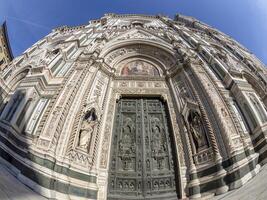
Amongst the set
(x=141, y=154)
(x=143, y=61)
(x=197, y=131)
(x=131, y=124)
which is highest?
(x=143, y=61)

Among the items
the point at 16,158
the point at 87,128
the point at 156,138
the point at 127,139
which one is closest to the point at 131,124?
the point at 127,139

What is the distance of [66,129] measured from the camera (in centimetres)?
754

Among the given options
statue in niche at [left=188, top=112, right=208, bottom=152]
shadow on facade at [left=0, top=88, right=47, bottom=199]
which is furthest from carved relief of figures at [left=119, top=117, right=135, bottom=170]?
shadow on facade at [left=0, top=88, right=47, bottom=199]

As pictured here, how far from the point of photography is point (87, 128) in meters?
8.20

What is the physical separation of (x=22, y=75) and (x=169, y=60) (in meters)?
6.90

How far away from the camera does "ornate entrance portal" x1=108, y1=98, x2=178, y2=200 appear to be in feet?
24.5

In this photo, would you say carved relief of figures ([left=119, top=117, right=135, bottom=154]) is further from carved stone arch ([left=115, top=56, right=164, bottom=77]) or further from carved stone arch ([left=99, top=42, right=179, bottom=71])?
carved stone arch ([left=99, top=42, right=179, bottom=71])

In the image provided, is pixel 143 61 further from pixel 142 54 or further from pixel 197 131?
pixel 197 131

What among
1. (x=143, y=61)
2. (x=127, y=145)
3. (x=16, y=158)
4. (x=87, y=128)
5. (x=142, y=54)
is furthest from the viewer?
(x=142, y=54)

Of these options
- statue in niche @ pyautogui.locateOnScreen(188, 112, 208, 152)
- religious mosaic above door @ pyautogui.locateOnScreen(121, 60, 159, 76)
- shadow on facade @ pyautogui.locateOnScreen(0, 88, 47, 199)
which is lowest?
shadow on facade @ pyautogui.locateOnScreen(0, 88, 47, 199)

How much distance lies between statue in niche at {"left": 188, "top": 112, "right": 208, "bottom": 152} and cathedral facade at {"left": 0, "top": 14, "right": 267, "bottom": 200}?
0.11 ft

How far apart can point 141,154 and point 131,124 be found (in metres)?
→ 1.42

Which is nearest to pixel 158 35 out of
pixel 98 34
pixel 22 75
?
pixel 98 34

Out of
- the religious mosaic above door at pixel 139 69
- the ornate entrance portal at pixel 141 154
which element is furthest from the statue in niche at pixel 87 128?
the religious mosaic above door at pixel 139 69
